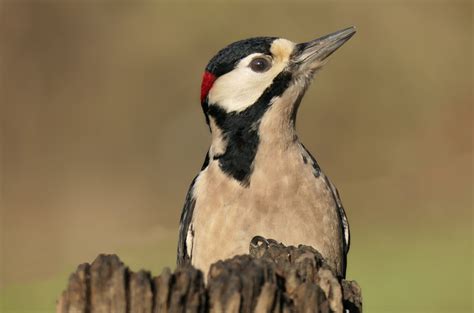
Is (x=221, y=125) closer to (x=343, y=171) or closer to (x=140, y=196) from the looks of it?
(x=140, y=196)

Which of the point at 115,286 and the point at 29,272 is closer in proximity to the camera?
the point at 115,286

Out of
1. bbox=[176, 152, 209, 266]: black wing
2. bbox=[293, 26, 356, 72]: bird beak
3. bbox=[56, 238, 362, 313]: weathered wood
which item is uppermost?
bbox=[293, 26, 356, 72]: bird beak

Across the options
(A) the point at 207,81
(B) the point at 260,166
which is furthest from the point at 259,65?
(B) the point at 260,166

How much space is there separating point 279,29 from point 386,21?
189 cm

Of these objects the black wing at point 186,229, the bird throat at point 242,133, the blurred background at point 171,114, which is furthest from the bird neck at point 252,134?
the blurred background at point 171,114

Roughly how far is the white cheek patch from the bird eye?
0.06 ft

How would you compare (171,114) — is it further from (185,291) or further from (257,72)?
(185,291)

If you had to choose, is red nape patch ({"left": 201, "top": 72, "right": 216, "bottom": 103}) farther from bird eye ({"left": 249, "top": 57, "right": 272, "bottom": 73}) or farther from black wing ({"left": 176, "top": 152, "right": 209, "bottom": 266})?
black wing ({"left": 176, "top": 152, "right": 209, "bottom": 266})

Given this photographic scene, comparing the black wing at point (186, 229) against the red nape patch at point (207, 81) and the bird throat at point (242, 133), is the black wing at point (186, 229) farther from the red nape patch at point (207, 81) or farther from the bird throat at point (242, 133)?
the red nape patch at point (207, 81)

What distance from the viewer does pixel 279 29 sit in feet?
50.4

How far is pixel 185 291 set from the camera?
2.68 meters

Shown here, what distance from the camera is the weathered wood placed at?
2.68m

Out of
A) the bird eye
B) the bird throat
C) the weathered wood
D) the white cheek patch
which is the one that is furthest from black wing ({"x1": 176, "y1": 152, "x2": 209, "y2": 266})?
the weathered wood

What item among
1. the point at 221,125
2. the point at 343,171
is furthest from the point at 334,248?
the point at 343,171
